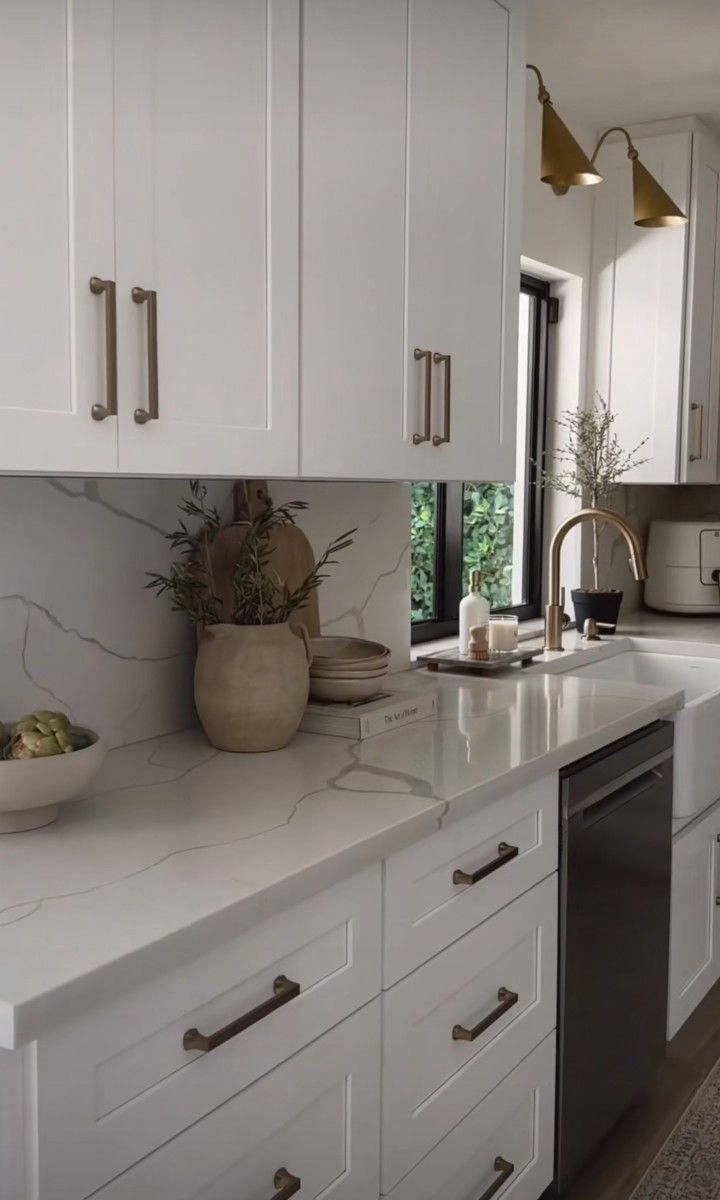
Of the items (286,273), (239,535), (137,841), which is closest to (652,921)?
(239,535)

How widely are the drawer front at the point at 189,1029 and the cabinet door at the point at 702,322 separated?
2.42 meters

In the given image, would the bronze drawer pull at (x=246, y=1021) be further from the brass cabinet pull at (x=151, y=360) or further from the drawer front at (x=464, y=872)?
the brass cabinet pull at (x=151, y=360)

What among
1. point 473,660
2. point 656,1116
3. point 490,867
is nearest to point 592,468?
point 473,660

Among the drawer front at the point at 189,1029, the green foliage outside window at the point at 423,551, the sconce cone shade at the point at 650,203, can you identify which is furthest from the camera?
the green foliage outside window at the point at 423,551

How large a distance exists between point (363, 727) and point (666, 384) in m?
1.94

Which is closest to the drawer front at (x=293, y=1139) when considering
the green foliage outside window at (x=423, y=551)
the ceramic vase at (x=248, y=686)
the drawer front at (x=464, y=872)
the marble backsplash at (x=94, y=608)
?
the drawer front at (x=464, y=872)

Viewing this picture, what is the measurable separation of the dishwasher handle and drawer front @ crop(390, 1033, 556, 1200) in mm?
391

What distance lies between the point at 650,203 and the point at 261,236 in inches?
55.5

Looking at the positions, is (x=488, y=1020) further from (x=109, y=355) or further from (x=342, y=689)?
(x=109, y=355)

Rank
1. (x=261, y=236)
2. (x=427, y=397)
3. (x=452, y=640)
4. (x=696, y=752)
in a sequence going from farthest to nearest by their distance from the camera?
(x=452, y=640)
(x=696, y=752)
(x=427, y=397)
(x=261, y=236)

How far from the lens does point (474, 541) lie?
332cm

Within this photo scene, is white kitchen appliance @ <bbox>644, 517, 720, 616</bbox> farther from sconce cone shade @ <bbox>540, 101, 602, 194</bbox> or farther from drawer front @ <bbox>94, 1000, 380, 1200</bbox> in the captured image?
drawer front @ <bbox>94, 1000, 380, 1200</bbox>

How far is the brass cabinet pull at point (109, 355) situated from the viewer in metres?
1.35

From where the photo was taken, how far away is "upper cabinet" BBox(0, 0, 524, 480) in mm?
1294
